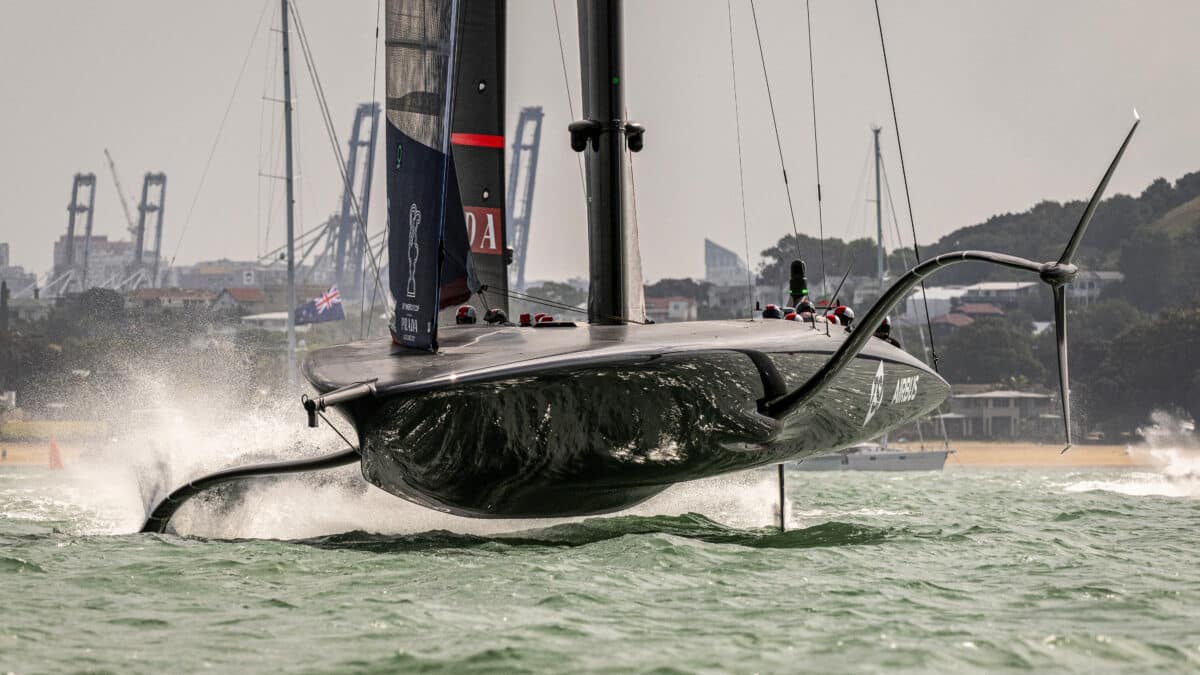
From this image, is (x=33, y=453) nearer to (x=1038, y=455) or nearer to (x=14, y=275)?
(x=1038, y=455)

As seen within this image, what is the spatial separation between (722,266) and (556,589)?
71479 millimetres

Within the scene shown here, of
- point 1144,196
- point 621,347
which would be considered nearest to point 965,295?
point 1144,196

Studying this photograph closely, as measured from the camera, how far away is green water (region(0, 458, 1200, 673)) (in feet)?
14.8

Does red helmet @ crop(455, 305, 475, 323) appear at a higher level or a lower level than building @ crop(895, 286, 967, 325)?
lower

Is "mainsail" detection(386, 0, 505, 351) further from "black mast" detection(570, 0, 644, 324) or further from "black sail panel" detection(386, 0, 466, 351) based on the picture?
"black mast" detection(570, 0, 644, 324)

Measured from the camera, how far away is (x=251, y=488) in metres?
8.39

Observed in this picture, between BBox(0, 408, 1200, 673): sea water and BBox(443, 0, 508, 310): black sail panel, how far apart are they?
1.52 meters

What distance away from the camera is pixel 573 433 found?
652cm

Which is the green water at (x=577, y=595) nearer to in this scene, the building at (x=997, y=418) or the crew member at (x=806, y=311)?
the crew member at (x=806, y=311)

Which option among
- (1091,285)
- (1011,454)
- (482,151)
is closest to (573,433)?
(482,151)

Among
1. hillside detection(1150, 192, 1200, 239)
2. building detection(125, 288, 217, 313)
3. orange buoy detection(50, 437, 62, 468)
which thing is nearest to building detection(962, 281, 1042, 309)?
hillside detection(1150, 192, 1200, 239)

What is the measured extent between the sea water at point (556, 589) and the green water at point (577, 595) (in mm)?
15

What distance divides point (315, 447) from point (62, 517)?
6.50 ft

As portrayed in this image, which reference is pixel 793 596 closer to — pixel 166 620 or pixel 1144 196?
pixel 166 620
